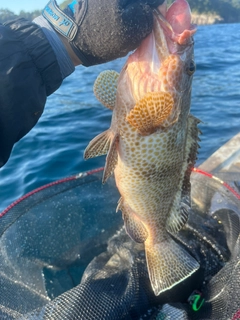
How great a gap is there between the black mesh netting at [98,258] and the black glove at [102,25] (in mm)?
2148

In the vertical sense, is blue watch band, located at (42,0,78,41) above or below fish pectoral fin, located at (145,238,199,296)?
above

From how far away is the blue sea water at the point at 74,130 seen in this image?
7359 millimetres

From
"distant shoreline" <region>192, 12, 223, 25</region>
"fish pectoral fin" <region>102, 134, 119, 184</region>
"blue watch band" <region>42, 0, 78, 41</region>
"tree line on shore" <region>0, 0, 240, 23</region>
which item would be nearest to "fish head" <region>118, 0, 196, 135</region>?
"fish pectoral fin" <region>102, 134, 119, 184</region>

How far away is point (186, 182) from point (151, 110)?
101cm

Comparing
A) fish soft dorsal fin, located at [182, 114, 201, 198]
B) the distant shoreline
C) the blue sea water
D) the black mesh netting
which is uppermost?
fish soft dorsal fin, located at [182, 114, 201, 198]

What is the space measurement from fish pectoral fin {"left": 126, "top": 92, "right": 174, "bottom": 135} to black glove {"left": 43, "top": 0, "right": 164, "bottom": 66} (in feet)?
1.34

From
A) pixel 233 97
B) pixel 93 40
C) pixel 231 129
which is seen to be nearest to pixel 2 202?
pixel 93 40

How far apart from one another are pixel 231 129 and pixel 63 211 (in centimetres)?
612

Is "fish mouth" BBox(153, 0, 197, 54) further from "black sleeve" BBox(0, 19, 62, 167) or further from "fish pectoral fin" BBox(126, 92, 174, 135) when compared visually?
"black sleeve" BBox(0, 19, 62, 167)

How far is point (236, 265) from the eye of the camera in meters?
3.29

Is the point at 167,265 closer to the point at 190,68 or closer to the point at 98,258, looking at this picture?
the point at 98,258

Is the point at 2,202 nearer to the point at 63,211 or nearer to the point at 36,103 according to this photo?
the point at 63,211

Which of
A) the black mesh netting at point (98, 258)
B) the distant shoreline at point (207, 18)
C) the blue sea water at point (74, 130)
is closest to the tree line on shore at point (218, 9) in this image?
the distant shoreline at point (207, 18)

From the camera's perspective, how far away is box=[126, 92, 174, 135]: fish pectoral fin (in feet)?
7.89
